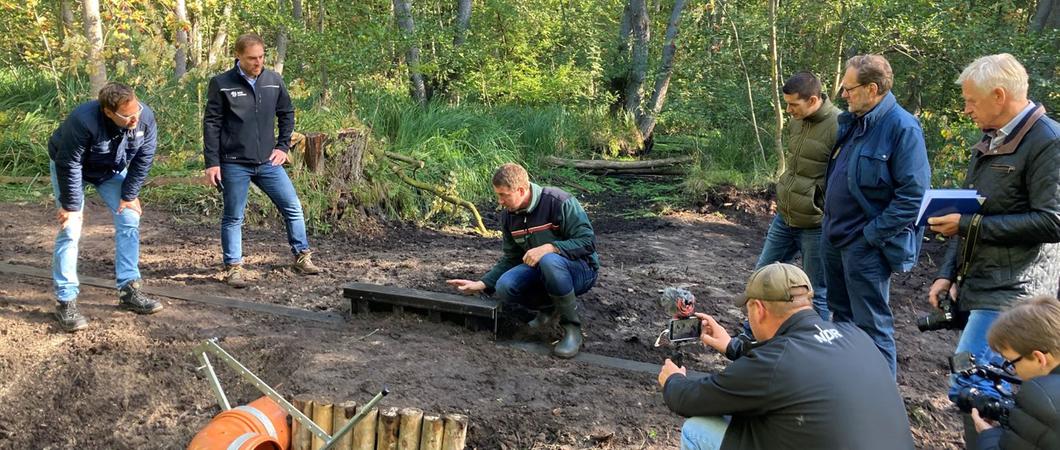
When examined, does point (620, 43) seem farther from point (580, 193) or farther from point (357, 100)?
point (357, 100)

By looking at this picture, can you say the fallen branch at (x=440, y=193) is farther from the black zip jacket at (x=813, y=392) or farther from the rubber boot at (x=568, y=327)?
the black zip jacket at (x=813, y=392)

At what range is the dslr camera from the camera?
302cm

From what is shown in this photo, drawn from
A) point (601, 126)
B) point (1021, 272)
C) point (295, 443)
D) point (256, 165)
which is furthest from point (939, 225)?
point (601, 126)

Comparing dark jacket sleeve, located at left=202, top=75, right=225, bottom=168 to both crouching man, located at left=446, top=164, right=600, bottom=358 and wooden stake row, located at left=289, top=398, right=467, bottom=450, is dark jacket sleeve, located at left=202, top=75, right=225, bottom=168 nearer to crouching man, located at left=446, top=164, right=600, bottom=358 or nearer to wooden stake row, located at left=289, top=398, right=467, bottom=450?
crouching man, located at left=446, top=164, right=600, bottom=358

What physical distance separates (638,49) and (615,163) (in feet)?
12.6

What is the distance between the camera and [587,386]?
388 cm

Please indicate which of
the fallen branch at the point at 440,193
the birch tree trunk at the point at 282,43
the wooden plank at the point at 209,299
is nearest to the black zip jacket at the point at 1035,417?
the wooden plank at the point at 209,299

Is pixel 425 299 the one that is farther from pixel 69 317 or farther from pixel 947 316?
pixel 947 316

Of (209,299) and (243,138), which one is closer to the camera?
(209,299)

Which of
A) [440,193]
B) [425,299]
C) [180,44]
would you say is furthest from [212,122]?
[180,44]

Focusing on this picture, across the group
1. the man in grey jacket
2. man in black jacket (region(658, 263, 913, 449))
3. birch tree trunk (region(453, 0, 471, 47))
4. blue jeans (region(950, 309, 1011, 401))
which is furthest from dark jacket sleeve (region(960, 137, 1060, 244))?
birch tree trunk (region(453, 0, 471, 47))

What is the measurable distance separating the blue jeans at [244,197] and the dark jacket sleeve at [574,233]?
7.26 feet

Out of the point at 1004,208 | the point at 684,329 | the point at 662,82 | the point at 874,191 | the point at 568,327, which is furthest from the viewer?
the point at 662,82

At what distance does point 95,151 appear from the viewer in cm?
424
